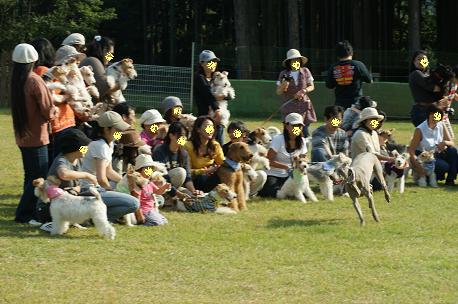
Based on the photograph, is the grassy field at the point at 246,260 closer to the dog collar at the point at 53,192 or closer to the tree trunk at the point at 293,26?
the dog collar at the point at 53,192

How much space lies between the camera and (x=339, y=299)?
705 centimetres

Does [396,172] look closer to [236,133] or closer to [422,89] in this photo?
[422,89]

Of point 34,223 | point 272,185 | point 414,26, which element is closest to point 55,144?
point 34,223

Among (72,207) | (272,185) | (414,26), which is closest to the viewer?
(72,207)

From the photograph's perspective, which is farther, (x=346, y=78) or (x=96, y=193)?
(x=346, y=78)

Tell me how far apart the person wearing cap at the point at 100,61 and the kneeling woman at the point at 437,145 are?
388 centimetres

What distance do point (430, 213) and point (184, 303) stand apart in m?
4.37

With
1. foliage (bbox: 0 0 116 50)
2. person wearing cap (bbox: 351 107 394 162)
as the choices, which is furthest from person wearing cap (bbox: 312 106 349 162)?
foliage (bbox: 0 0 116 50)

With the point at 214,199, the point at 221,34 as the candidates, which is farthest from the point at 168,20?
the point at 214,199

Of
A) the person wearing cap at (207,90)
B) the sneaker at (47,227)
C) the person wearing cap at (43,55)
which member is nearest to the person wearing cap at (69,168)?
the sneaker at (47,227)

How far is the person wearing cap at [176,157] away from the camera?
1041cm

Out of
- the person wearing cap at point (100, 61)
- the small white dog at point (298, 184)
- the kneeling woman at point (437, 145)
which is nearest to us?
the person wearing cap at point (100, 61)

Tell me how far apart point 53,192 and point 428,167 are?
215 inches

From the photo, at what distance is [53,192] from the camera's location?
873 centimetres
